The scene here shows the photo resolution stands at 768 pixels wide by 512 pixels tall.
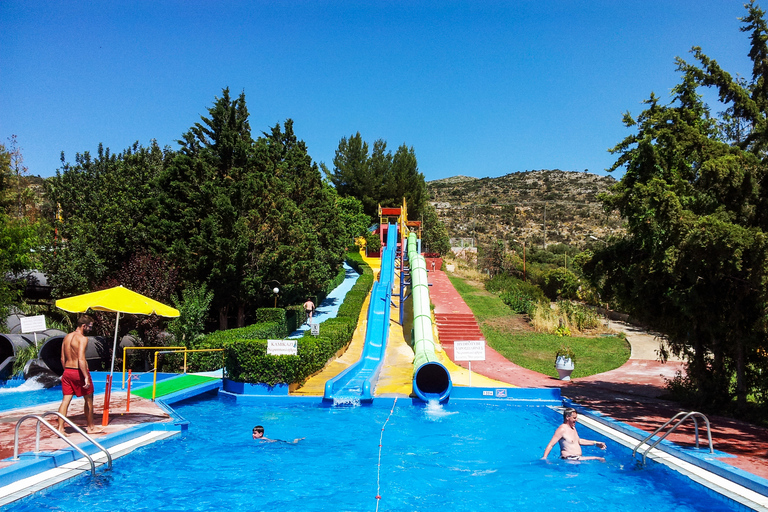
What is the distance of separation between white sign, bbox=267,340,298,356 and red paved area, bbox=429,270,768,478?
6799mm

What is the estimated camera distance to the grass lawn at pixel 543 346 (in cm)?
1948

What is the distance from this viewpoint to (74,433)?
9.22 m

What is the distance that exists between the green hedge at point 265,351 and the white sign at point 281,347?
1.15 feet

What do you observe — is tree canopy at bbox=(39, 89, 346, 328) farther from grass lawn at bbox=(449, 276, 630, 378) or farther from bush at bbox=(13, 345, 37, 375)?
grass lawn at bbox=(449, 276, 630, 378)

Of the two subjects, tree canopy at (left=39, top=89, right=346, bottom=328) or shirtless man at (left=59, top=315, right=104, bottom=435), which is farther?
tree canopy at (left=39, top=89, right=346, bottom=328)

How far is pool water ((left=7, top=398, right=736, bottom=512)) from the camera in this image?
304 inches

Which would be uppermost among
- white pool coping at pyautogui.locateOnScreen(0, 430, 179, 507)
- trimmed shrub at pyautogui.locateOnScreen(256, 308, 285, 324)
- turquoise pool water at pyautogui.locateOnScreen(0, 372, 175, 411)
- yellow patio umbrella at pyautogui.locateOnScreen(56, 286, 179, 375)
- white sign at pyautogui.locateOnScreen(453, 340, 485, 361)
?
yellow patio umbrella at pyautogui.locateOnScreen(56, 286, 179, 375)

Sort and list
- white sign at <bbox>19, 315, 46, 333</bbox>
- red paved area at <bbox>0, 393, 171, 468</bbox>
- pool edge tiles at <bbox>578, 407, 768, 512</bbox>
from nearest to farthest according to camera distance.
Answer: pool edge tiles at <bbox>578, 407, 768, 512</bbox>, red paved area at <bbox>0, 393, 171, 468</bbox>, white sign at <bbox>19, 315, 46, 333</bbox>

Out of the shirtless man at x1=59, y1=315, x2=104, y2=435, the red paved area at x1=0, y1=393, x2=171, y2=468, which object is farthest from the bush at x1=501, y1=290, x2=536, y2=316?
the shirtless man at x1=59, y1=315, x2=104, y2=435

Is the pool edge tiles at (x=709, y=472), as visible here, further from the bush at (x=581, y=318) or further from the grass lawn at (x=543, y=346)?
the bush at (x=581, y=318)

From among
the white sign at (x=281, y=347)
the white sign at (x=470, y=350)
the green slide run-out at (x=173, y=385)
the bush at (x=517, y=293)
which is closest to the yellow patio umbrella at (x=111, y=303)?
the green slide run-out at (x=173, y=385)

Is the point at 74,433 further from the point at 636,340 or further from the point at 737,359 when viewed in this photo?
the point at 636,340

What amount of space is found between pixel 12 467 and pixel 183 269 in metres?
15.1

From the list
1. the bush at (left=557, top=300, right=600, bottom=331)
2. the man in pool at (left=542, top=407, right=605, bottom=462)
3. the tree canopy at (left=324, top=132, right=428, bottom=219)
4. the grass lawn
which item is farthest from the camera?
the tree canopy at (left=324, top=132, right=428, bottom=219)
